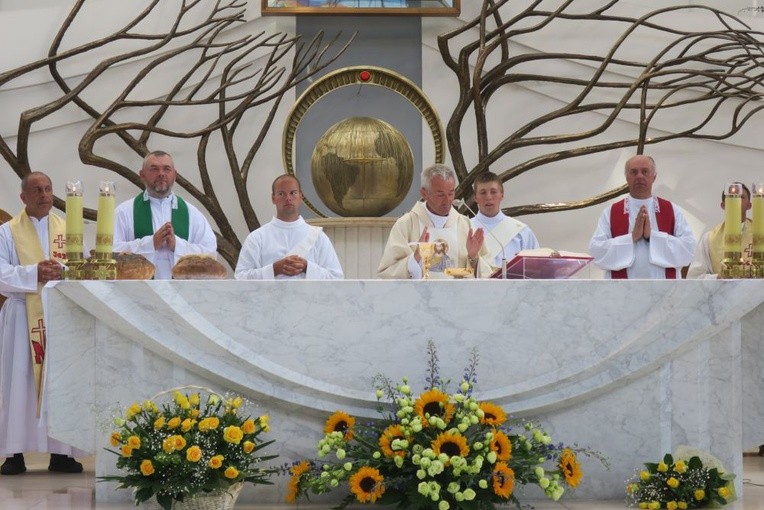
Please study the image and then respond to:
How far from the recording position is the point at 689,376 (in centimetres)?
486

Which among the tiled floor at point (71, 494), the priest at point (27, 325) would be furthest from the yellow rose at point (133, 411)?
the priest at point (27, 325)

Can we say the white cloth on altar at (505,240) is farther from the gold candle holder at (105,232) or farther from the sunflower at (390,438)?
the gold candle holder at (105,232)

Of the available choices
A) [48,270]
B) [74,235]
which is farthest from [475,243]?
[48,270]

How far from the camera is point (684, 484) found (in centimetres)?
462

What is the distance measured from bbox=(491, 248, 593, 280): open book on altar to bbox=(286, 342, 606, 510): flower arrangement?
620mm

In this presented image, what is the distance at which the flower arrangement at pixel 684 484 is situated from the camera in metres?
4.61

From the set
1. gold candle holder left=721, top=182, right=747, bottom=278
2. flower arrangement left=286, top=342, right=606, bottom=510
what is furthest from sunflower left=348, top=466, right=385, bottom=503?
gold candle holder left=721, top=182, right=747, bottom=278

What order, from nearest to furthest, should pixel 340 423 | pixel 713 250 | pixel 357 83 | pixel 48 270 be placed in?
pixel 340 423 < pixel 48 270 < pixel 713 250 < pixel 357 83

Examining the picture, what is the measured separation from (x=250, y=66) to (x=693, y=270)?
3.42 metres

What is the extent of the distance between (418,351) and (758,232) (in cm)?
155

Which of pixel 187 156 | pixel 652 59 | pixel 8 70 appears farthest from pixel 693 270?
pixel 8 70

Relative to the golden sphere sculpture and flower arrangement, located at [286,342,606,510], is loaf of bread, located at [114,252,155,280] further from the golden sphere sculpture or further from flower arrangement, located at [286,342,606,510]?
the golden sphere sculpture

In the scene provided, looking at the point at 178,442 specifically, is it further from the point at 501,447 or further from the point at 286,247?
the point at 286,247

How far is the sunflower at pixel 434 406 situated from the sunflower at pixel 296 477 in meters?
0.52
